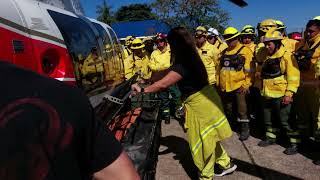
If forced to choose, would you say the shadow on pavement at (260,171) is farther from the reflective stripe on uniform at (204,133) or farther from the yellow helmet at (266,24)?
the yellow helmet at (266,24)

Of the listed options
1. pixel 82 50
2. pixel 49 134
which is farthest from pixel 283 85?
Result: pixel 49 134

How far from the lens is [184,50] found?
4.62 meters

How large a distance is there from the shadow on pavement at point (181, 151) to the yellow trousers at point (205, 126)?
551 mm

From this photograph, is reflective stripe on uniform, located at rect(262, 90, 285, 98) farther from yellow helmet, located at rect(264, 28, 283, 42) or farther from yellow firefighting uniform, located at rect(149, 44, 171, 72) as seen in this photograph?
yellow firefighting uniform, located at rect(149, 44, 171, 72)

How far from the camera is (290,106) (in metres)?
6.14

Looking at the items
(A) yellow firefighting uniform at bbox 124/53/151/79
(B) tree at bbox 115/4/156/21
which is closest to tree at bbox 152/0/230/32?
(A) yellow firefighting uniform at bbox 124/53/151/79

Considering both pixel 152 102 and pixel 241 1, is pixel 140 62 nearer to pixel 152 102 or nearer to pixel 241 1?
pixel 152 102

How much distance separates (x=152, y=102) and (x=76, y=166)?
4.99 meters

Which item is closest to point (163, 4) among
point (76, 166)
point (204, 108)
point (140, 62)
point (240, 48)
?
point (140, 62)

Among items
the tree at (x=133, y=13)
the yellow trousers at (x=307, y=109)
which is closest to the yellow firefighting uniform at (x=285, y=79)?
the yellow trousers at (x=307, y=109)

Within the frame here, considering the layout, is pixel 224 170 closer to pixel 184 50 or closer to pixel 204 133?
pixel 204 133

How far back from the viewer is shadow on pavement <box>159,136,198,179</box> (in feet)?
18.4

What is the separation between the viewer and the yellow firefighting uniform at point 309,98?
592 centimetres

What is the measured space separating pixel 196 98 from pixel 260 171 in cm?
137
